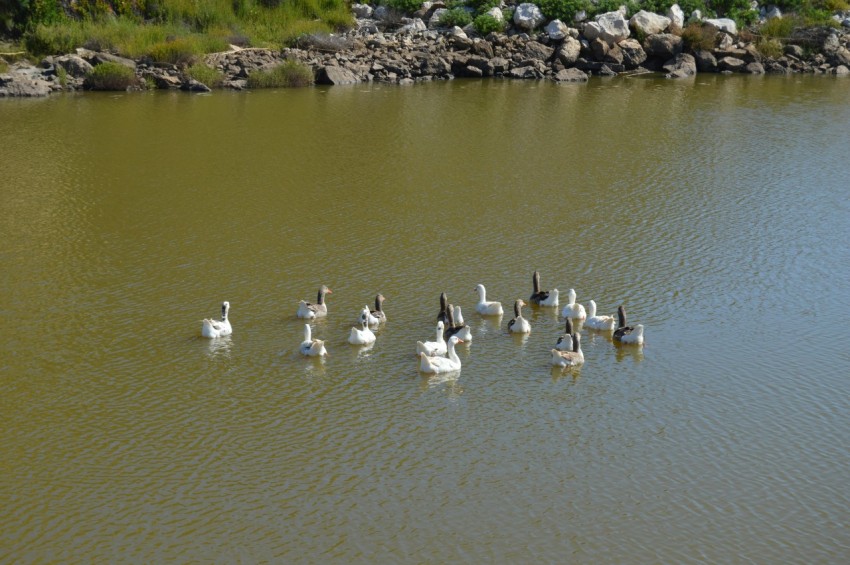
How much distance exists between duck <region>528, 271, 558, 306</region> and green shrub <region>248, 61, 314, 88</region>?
26.1 meters

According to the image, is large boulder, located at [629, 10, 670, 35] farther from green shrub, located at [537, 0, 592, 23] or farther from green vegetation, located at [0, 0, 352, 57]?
green vegetation, located at [0, 0, 352, 57]

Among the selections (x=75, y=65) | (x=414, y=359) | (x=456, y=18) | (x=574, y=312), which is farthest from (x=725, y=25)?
(x=414, y=359)

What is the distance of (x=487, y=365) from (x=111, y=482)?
18.9 ft

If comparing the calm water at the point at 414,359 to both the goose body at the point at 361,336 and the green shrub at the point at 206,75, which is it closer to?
the goose body at the point at 361,336

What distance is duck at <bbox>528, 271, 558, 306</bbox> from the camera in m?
17.0

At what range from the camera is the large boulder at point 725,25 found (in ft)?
156

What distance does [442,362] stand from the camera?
14547mm

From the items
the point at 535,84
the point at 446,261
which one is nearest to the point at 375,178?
the point at 446,261

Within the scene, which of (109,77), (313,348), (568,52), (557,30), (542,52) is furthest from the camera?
(557,30)

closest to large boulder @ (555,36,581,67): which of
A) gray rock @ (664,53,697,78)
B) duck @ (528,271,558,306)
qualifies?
gray rock @ (664,53,697,78)

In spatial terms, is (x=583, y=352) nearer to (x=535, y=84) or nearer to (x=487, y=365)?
(x=487, y=365)

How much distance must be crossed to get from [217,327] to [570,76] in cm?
3111

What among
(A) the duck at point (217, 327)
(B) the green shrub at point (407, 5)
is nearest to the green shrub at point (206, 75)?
(B) the green shrub at point (407, 5)

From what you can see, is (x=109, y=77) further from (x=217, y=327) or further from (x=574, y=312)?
(x=574, y=312)
